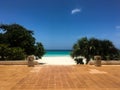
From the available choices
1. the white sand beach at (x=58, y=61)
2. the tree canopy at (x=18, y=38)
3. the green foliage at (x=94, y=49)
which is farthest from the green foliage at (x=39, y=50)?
the white sand beach at (x=58, y=61)

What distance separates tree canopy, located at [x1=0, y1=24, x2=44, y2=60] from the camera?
28.6 m

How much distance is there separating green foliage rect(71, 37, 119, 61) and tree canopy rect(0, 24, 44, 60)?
521 cm

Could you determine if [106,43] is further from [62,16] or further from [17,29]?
[62,16]

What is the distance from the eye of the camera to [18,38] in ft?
94.6

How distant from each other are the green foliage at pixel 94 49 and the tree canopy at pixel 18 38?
5.21 metres

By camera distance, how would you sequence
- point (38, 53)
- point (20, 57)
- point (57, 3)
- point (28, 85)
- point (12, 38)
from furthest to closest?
1. point (57, 3)
2. point (38, 53)
3. point (12, 38)
4. point (20, 57)
5. point (28, 85)

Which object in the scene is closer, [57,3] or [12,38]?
[12,38]

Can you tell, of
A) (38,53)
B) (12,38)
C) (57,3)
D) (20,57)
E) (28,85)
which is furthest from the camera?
(57,3)

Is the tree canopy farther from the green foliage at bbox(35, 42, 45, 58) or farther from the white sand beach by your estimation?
the white sand beach

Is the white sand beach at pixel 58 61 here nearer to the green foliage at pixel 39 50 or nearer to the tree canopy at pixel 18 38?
the green foliage at pixel 39 50

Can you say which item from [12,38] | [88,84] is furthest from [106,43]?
[88,84]

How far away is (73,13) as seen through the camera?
50281 mm

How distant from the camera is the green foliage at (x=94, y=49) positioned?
28.7m

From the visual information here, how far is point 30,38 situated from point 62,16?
74.4 feet
